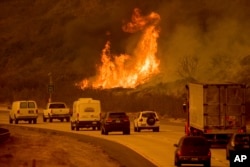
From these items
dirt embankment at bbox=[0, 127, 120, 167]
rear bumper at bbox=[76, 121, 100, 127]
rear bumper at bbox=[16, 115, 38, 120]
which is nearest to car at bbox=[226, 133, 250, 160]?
dirt embankment at bbox=[0, 127, 120, 167]

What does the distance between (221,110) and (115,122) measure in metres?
14.9

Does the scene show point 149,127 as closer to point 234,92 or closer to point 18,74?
point 234,92

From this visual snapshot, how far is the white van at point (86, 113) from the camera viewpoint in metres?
61.2

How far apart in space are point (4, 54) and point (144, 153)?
11899 centimetres

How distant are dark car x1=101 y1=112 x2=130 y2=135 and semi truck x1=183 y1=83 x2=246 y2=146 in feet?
44.7

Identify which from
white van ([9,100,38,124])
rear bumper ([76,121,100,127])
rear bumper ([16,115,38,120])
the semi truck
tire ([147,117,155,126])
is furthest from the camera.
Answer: rear bumper ([16,115,38,120])

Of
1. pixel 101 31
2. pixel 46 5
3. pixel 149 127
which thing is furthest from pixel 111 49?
pixel 149 127

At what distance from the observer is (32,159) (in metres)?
36.6

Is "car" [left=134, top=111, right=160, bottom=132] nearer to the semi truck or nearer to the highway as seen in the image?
the highway

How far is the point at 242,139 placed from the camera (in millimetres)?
32906

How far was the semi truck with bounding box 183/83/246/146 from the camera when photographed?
4328 centimetres

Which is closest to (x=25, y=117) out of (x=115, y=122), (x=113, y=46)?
(x=115, y=122)

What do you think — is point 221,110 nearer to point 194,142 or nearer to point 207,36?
point 194,142

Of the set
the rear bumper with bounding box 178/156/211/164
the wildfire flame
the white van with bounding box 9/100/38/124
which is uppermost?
the wildfire flame
